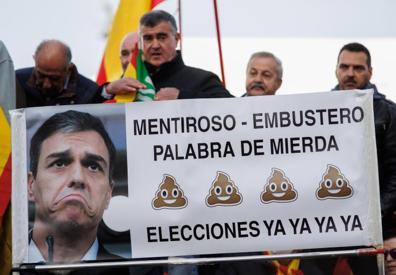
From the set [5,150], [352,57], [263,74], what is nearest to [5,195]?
[5,150]

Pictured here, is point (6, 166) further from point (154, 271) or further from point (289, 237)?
point (289, 237)

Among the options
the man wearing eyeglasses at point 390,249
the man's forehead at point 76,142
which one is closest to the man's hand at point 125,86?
the man's forehead at point 76,142

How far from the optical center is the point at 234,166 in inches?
265

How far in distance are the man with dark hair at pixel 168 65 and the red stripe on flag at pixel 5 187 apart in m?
1.03

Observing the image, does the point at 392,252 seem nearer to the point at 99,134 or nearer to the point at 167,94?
the point at 167,94

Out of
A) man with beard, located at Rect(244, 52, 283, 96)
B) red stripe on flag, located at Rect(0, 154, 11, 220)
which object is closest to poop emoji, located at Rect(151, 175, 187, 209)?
red stripe on flag, located at Rect(0, 154, 11, 220)

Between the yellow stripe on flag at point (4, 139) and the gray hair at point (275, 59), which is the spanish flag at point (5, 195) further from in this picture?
the gray hair at point (275, 59)

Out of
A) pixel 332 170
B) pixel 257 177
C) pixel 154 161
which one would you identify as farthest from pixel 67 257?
pixel 332 170

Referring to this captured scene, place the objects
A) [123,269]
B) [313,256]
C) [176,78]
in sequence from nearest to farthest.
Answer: [313,256], [123,269], [176,78]

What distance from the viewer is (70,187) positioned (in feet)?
22.0

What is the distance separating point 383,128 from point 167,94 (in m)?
1.37

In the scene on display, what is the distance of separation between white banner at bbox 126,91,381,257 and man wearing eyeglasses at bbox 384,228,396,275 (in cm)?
55

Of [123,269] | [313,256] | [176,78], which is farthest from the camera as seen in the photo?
[176,78]

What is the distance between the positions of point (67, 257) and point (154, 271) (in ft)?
2.11
